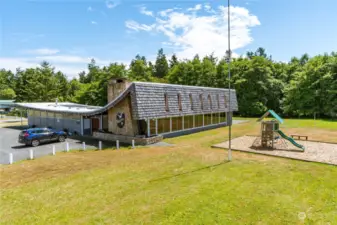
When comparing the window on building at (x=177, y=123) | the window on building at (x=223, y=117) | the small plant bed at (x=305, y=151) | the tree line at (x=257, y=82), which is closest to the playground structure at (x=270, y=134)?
the small plant bed at (x=305, y=151)

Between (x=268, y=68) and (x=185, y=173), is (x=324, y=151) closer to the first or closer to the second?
(x=185, y=173)

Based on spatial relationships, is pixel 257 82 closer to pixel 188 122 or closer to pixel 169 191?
pixel 188 122

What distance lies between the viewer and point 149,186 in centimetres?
1004

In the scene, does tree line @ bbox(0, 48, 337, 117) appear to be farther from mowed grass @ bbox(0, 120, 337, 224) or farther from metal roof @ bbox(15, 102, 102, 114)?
mowed grass @ bbox(0, 120, 337, 224)

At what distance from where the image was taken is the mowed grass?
7438 mm

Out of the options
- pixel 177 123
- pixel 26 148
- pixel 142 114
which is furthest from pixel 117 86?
pixel 26 148

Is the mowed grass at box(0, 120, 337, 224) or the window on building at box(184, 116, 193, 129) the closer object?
the mowed grass at box(0, 120, 337, 224)

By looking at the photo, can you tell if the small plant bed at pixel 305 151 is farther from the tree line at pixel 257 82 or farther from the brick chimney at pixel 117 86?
the tree line at pixel 257 82

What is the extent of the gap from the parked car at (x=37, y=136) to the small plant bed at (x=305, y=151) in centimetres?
1545

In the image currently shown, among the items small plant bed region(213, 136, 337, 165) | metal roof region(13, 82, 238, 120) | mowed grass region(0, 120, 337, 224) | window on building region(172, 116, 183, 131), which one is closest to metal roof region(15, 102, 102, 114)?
metal roof region(13, 82, 238, 120)

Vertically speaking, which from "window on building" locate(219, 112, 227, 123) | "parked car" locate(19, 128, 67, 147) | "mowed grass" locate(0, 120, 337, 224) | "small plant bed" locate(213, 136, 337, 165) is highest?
"window on building" locate(219, 112, 227, 123)

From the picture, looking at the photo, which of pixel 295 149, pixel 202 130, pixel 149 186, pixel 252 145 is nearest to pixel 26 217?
pixel 149 186

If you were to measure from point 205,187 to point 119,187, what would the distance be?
400 cm

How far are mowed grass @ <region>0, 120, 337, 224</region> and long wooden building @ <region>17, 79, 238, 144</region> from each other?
268 inches
